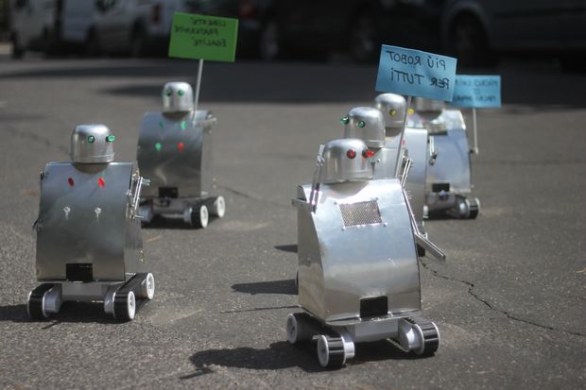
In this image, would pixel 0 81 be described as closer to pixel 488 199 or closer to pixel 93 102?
A: pixel 93 102

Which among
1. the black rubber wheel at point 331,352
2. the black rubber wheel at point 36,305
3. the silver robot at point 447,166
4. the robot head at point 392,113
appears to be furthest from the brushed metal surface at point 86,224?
the silver robot at point 447,166

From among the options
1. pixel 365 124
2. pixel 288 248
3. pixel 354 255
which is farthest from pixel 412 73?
pixel 288 248


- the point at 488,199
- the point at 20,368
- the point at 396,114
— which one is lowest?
the point at 20,368

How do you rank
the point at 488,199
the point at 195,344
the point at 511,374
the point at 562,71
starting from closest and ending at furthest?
the point at 511,374, the point at 195,344, the point at 488,199, the point at 562,71

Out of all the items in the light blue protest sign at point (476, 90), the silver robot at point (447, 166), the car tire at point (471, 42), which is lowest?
the silver robot at point (447, 166)

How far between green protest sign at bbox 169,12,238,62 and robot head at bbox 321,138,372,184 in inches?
130

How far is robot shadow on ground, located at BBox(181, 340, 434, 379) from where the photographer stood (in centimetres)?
518

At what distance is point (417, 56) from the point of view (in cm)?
593

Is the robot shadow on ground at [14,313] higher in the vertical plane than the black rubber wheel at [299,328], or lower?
lower

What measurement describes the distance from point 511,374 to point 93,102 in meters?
11.0

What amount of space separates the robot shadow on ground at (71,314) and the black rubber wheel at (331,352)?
1.35m

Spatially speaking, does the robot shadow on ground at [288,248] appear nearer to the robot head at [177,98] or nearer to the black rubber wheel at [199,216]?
the black rubber wheel at [199,216]

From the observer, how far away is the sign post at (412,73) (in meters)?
5.91

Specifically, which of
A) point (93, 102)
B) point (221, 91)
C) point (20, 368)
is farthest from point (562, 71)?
point (20, 368)
